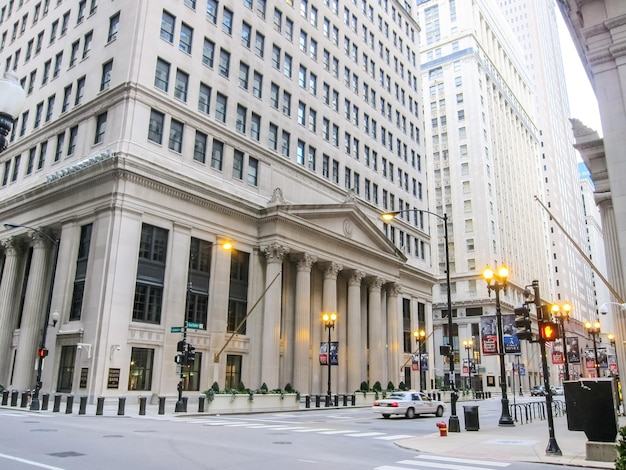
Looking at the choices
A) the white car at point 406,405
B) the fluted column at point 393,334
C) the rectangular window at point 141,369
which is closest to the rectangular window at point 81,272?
the rectangular window at point 141,369

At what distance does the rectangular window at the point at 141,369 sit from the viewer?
34.9m

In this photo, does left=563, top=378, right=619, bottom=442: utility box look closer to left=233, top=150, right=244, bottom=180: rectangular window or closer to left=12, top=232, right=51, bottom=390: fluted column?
left=233, top=150, right=244, bottom=180: rectangular window

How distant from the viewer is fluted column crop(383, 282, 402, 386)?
5869 cm

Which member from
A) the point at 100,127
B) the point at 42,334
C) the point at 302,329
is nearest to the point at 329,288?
the point at 302,329

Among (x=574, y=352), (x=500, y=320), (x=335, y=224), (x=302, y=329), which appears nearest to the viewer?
(x=500, y=320)

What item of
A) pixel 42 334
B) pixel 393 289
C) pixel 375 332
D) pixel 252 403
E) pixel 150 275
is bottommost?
pixel 252 403

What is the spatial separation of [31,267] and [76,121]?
41.1 feet

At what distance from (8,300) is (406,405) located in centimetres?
3418

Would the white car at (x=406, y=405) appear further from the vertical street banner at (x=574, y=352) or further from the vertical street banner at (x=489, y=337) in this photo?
the vertical street banner at (x=574, y=352)

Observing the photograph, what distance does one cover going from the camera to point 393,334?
198 feet

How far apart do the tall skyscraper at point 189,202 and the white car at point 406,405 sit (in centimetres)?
1297

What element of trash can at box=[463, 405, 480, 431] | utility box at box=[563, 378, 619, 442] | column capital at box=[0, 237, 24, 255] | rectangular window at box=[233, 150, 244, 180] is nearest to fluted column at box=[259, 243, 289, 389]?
rectangular window at box=[233, 150, 244, 180]

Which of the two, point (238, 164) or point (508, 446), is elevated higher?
point (238, 164)

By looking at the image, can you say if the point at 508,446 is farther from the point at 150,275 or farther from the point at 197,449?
the point at 150,275
